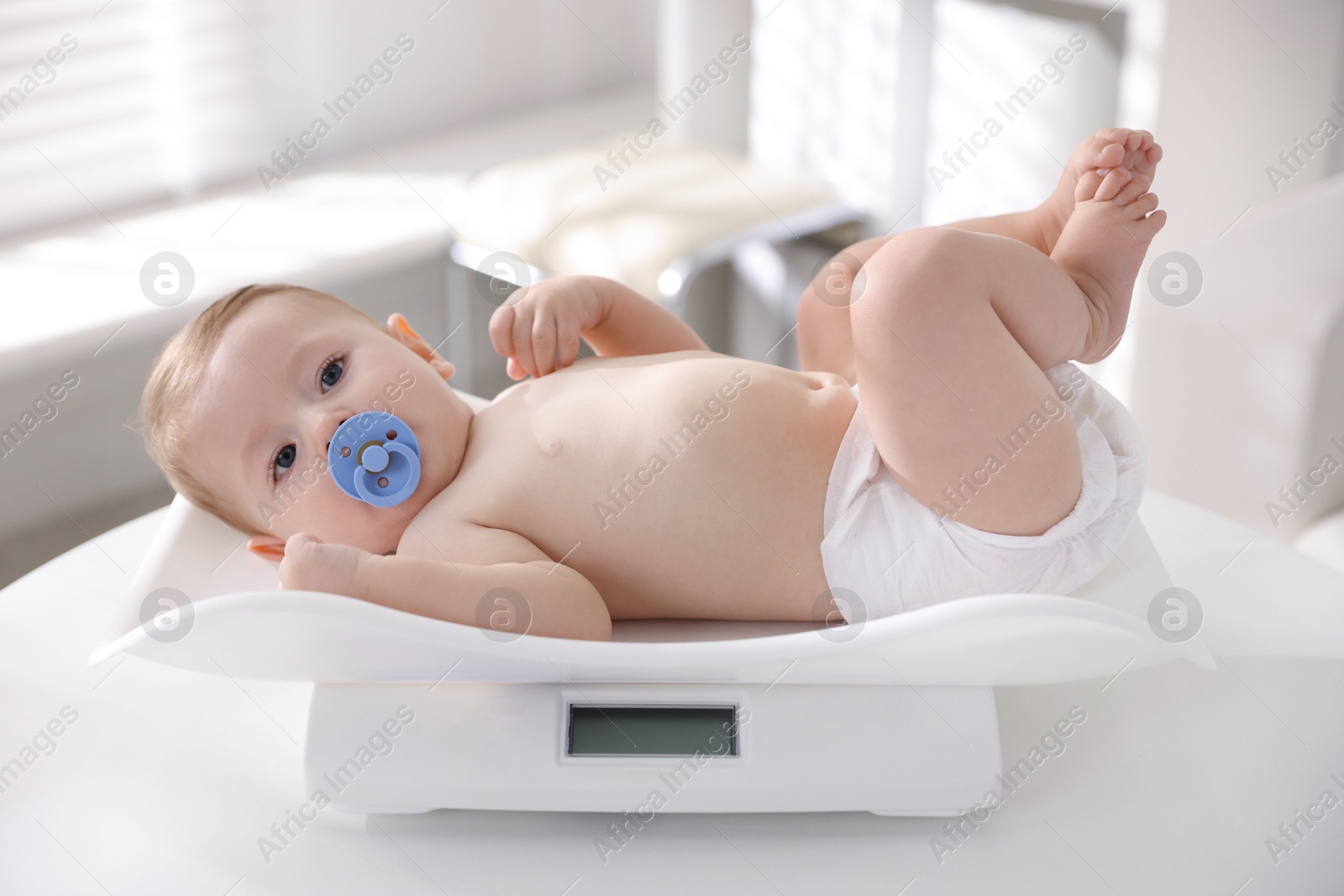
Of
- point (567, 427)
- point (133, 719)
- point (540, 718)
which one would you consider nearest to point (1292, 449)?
point (567, 427)

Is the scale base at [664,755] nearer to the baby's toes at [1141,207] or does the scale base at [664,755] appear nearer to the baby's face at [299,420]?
the baby's face at [299,420]

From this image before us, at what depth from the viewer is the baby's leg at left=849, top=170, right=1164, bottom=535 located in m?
0.83

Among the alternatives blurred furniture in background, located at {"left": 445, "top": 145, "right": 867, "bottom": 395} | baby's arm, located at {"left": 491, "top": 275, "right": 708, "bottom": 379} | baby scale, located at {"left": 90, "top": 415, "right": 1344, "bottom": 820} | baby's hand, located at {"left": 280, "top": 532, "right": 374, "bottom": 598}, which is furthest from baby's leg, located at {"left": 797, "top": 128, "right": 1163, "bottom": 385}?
blurred furniture in background, located at {"left": 445, "top": 145, "right": 867, "bottom": 395}

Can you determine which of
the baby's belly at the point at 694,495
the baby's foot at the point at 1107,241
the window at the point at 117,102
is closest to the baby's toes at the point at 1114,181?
the baby's foot at the point at 1107,241

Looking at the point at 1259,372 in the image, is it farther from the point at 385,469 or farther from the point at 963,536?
the point at 385,469

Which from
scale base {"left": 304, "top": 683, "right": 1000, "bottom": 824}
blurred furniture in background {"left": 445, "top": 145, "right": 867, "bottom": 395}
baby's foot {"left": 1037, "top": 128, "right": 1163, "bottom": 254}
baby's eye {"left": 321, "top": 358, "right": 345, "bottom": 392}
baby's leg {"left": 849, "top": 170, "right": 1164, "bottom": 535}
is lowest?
blurred furniture in background {"left": 445, "top": 145, "right": 867, "bottom": 395}

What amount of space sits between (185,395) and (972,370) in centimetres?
62

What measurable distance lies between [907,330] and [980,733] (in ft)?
0.87

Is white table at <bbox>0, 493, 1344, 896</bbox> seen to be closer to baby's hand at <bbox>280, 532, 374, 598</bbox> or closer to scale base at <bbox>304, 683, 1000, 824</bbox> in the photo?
scale base at <bbox>304, 683, 1000, 824</bbox>

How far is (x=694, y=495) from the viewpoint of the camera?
92cm

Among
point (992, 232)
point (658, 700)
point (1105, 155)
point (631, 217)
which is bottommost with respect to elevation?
point (631, 217)

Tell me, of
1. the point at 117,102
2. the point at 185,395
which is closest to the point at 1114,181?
the point at 185,395

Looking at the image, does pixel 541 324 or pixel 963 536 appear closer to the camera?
pixel 963 536

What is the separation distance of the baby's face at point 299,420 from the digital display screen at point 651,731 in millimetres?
290
